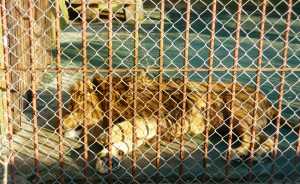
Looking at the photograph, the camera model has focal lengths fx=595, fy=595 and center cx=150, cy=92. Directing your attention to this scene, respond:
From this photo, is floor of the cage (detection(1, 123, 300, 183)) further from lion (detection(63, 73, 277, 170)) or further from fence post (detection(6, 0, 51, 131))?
fence post (detection(6, 0, 51, 131))

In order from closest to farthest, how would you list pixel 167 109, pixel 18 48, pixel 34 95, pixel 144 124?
pixel 34 95 < pixel 144 124 < pixel 167 109 < pixel 18 48

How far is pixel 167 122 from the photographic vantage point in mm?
5398

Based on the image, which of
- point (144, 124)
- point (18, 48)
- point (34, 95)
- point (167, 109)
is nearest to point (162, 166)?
point (144, 124)

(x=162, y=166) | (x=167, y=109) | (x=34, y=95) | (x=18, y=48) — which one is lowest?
(x=162, y=166)

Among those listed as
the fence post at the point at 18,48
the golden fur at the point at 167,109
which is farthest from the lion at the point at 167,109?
the fence post at the point at 18,48

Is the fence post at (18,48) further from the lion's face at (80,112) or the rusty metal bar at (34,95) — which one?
the rusty metal bar at (34,95)

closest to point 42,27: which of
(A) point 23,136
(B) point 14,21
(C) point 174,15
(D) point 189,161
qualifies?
(B) point 14,21

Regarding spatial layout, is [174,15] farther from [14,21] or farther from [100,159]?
[100,159]

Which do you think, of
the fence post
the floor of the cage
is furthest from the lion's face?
the fence post

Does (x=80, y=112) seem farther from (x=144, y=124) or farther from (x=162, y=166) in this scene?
(x=162, y=166)

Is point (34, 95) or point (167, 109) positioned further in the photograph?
point (167, 109)

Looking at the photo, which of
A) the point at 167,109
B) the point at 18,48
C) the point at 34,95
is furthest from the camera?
the point at 18,48

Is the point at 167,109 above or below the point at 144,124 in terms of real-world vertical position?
above

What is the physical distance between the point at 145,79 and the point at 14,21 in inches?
54.0
